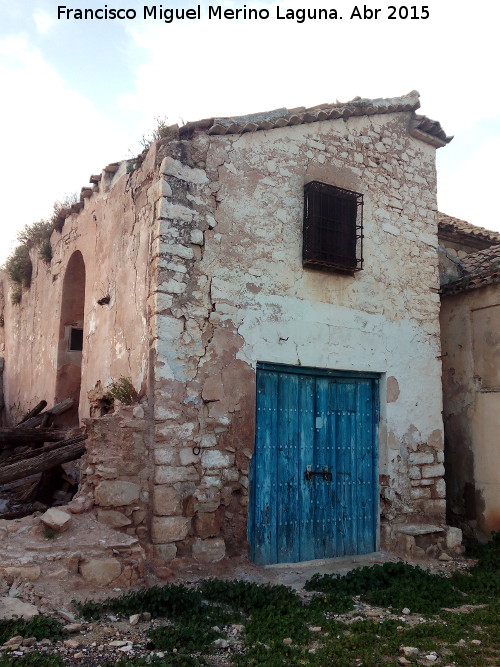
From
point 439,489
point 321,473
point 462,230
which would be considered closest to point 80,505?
point 321,473

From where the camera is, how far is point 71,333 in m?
9.23

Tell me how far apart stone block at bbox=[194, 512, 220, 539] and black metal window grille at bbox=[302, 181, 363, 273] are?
3.05 metres

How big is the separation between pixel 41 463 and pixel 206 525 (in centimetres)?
190

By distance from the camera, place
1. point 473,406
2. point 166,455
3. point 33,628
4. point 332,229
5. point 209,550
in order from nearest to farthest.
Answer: point 33,628, point 166,455, point 209,550, point 332,229, point 473,406

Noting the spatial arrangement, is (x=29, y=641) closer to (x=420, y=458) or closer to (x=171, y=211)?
(x=171, y=211)

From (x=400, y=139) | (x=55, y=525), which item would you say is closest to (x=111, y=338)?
(x=55, y=525)

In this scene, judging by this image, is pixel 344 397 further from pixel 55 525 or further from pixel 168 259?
pixel 55 525

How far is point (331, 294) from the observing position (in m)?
7.21

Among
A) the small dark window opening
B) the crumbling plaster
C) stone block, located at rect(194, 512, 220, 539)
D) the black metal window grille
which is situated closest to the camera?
stone block, located at rect(194, 512, 220, 539)

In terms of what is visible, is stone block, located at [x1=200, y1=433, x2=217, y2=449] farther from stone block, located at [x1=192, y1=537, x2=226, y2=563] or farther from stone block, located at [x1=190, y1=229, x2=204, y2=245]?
stone block, located at [x1=190, y1=229, x2=204, y2=245]

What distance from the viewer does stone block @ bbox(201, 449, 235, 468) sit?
6012mm

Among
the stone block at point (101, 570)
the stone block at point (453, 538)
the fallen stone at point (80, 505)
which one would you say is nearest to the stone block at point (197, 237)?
the fallen stone at point (80, 505)

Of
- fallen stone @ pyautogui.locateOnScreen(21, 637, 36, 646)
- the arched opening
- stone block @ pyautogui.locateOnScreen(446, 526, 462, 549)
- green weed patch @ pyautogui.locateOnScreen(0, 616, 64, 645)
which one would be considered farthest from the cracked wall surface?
fallen stone @ pyautogui.locateOnScreen(21, 637, 36, 646)

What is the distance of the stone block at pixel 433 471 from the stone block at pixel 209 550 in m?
3.11
